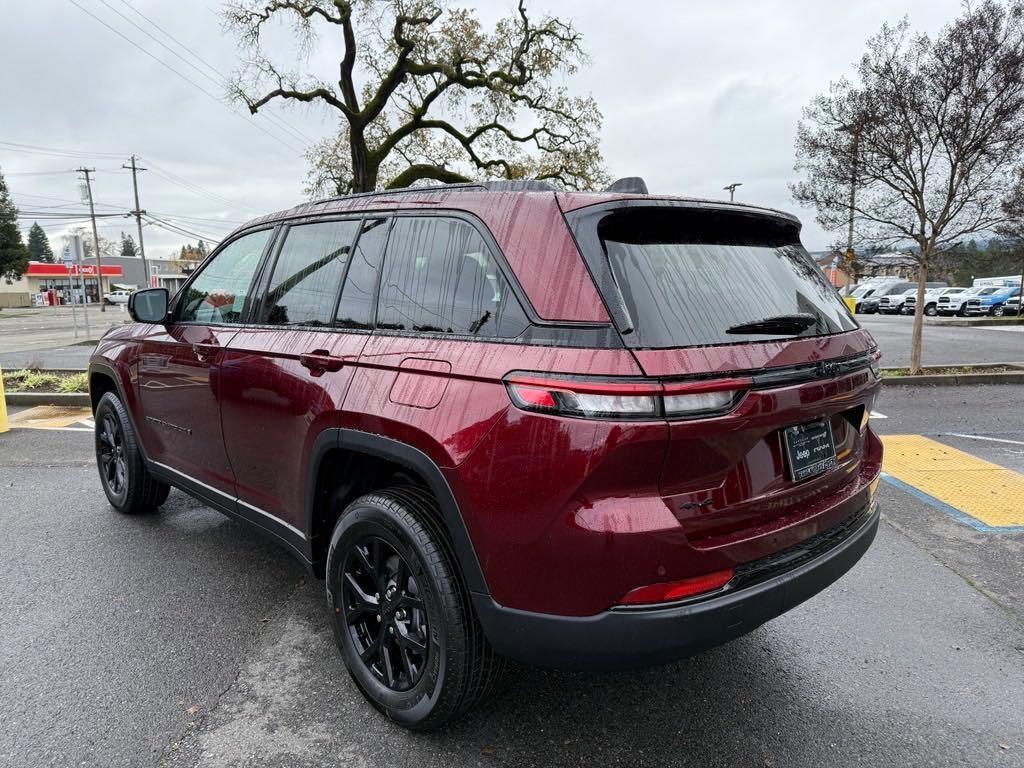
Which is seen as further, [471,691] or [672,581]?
[471,691]

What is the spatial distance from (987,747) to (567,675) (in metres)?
1.44

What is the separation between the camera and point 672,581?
1824mm

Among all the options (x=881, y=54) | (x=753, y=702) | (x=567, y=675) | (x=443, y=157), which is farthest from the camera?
(x=443, y=157)

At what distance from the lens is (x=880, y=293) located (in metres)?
37.4

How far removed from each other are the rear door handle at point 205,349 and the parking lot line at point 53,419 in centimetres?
515

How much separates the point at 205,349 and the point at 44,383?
8.30 m

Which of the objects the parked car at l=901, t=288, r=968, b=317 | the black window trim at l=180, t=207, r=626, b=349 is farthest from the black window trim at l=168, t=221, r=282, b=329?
the parked car at l=901, t=288, r=968, b=317

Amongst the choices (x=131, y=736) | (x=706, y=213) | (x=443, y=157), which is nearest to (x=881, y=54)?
(x=706, y=213)

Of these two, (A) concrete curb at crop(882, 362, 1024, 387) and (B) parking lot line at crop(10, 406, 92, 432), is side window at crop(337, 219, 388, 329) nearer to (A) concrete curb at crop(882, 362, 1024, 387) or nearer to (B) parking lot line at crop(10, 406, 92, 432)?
(B) parking lot line at crop(10, 406, 92, 432)

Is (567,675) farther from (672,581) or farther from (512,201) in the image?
(512,201)

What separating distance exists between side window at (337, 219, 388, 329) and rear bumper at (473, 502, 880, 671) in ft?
3.79

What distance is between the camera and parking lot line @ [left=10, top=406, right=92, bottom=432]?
7586mm

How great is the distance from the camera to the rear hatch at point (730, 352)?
1.83 meters

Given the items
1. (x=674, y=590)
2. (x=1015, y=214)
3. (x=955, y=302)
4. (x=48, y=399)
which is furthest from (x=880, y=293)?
(x=674, y=590)
